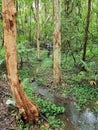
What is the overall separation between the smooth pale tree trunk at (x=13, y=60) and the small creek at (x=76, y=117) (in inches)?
45.9

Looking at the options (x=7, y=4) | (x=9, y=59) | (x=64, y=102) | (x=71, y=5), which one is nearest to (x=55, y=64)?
(x=64, y=102)

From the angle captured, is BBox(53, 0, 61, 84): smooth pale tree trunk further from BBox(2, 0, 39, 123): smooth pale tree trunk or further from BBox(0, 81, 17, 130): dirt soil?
BBox(2, 0, 39, 123): smooth pale tree trunk

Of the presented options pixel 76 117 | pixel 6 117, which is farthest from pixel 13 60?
pixel 76 117

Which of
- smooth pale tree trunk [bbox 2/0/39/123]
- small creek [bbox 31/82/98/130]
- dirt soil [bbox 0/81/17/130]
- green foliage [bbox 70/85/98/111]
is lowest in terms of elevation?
small creek [bbox 31/82/98/130]

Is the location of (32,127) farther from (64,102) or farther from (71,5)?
(71,5)

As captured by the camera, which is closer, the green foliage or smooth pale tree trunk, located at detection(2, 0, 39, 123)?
smooth pale tree trunk, located at detection(2, 0, 39, 123)

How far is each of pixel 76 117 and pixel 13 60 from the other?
3.14 m

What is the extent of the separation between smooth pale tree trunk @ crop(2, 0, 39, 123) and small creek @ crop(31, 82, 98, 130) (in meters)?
1.17

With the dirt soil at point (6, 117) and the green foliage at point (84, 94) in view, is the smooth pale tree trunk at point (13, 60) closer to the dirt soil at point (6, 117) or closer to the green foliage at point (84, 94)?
the dirt soil at point (6, 117)

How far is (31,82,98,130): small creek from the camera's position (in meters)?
6.05

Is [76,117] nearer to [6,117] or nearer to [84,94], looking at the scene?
[84,94]

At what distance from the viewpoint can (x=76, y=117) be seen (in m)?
6.60

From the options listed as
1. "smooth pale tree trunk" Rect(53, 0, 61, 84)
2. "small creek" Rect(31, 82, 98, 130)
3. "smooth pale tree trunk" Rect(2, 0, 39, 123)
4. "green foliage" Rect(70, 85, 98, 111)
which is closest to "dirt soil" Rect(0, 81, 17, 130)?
"smooth pale tree trunk" Rect(2, 0, 39, 123)

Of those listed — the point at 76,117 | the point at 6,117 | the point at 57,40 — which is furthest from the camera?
the point at 57,40
